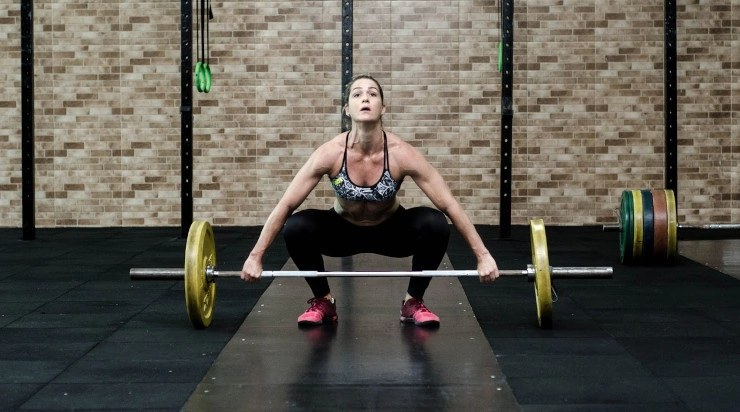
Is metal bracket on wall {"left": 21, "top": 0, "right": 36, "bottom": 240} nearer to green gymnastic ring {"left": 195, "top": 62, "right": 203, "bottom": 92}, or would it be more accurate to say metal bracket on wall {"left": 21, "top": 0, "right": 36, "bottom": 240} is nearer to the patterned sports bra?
green gymnastic ring {"left": 195, "top": 62, "right": 203, "bottom": 92}

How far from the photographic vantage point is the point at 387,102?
25.3ft

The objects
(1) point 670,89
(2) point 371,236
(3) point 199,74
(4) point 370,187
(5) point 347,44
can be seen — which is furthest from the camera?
(3) point 199,74

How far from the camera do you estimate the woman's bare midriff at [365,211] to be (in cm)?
336

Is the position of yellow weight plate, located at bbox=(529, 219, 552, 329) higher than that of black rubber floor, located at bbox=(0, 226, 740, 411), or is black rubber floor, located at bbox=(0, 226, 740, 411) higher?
yellow weight plate, located at bbox=(529, 219, 552, 329)

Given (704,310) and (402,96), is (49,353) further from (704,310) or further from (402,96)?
(402,96)

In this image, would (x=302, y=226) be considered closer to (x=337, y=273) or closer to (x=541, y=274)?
(x=337, y=273)

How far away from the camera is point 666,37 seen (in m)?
6.26

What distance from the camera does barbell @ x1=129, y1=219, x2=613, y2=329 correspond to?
3.22 metres

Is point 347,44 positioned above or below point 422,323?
above

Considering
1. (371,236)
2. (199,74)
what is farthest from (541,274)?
(199,74)

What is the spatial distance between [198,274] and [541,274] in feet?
3.77

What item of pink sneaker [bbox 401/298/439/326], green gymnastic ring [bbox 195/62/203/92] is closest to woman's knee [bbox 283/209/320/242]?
pink sneaker [bbox 401/298/439/326]

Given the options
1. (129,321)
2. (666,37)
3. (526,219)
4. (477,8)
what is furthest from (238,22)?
(129,321)

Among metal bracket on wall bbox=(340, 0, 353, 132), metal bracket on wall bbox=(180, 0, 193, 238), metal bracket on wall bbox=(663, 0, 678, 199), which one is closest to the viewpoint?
metal bracket on wall bbox=(340, 0, 353, 132)
